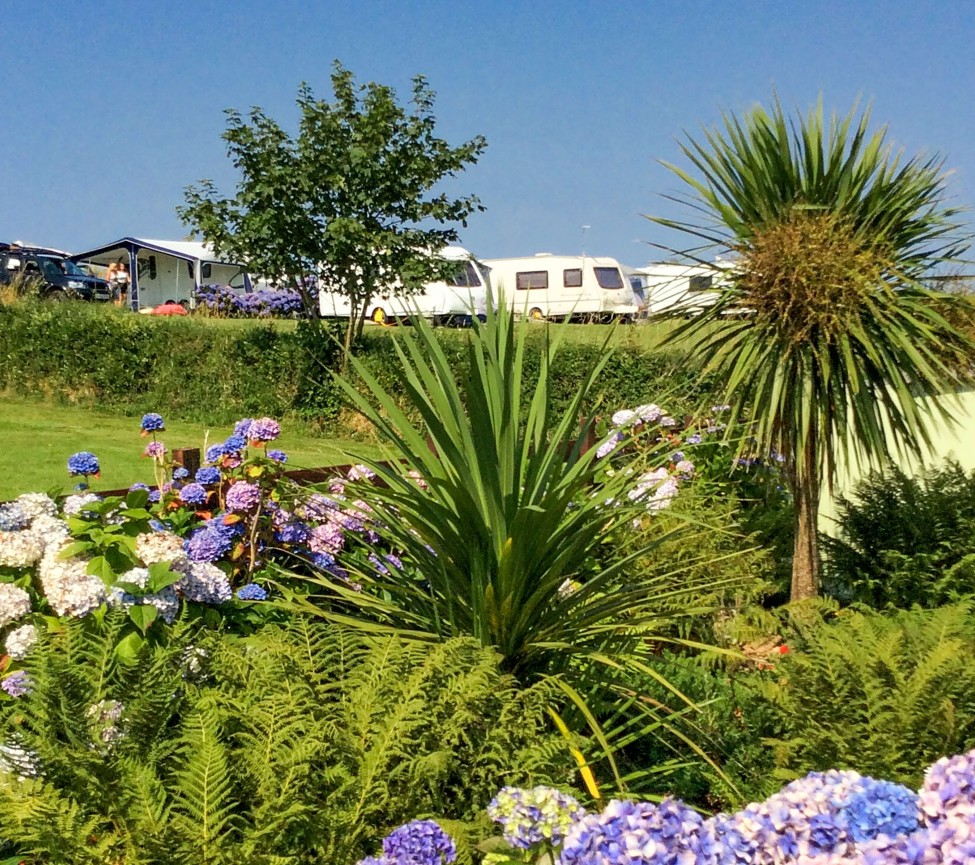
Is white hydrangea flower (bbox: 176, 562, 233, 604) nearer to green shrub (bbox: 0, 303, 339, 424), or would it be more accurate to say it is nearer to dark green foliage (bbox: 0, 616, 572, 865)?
dark green foliage (bbox: 0, 616, 572, 865)

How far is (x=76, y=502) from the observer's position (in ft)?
11.7

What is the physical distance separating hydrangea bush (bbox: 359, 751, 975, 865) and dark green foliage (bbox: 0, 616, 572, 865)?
410 millimetres

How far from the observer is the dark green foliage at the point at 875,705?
261 cm

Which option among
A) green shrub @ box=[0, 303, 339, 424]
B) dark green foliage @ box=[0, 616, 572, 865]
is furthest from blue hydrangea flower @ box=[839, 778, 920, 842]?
green shrub @ box=[0, 303, 339, 424]

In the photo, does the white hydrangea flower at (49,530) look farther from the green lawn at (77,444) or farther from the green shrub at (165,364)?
the green shrub at (165,364)

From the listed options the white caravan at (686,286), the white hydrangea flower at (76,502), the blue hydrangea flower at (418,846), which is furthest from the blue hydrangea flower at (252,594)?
the white caravan at (686,286)

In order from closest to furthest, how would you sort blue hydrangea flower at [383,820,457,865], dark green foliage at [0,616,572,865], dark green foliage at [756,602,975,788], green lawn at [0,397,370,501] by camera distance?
blue hydrangea flower at [383,820,457,865] < dark green foliage at [0,616,572,865] < dark green foliage at [756,602,975,788] < green lawn at [0,397,370,501]

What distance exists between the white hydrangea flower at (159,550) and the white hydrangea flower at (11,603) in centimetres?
34

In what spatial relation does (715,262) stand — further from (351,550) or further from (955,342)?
(351,550)

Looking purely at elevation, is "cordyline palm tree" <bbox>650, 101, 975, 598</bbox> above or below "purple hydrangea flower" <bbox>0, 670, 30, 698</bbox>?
above

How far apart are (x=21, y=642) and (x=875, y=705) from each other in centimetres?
234

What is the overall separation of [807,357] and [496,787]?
3130 millimetres

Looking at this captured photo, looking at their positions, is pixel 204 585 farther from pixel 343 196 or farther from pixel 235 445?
pixel 343 196

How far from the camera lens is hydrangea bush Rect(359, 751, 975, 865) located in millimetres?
1461
